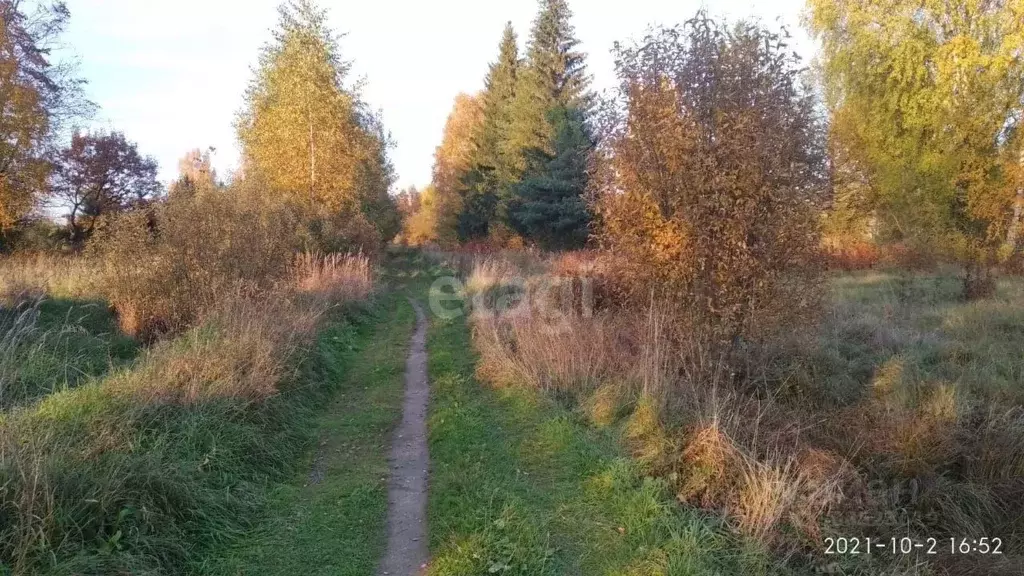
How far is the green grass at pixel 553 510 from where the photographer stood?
4066mm

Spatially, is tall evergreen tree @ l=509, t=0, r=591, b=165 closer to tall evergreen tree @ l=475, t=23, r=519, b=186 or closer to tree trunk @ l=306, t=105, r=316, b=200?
tall evergreen tree @ l=475, t=23, r=519, b=186

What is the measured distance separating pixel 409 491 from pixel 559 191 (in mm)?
22484

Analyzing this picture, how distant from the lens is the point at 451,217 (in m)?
42.1

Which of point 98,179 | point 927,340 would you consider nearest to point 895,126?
point 927,340

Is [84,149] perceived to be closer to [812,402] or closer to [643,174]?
[643,174]

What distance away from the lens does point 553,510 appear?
4.87 meters

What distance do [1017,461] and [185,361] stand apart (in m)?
8.68

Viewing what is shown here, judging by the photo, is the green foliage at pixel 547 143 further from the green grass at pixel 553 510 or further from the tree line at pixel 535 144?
the green grass at pixel 553 510

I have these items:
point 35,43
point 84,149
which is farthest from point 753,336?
point 84,149

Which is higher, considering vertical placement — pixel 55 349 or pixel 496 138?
pixel 496 138
